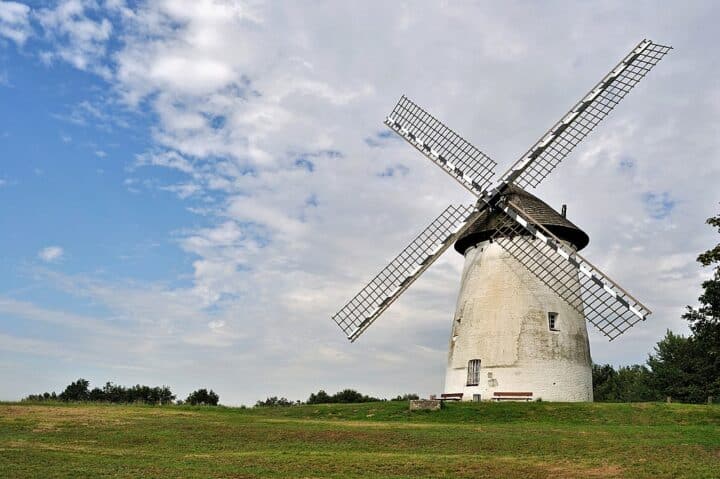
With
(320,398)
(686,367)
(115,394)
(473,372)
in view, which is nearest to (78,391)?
(115,394)

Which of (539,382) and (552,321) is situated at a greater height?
(552,321)

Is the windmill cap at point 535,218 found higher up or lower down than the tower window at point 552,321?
higher up

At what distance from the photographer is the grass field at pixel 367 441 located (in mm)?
15352

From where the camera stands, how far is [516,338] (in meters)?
29.5

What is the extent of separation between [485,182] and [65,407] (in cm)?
2112

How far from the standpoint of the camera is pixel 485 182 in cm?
3142

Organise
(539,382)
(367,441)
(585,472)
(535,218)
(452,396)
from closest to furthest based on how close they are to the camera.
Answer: (585,472) < (367,441) < (539,382) < (535,218) < (452,396)

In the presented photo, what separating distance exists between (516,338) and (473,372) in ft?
8.36

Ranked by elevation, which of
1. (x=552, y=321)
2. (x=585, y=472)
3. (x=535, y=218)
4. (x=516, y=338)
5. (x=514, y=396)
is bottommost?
(x=585, y=472)

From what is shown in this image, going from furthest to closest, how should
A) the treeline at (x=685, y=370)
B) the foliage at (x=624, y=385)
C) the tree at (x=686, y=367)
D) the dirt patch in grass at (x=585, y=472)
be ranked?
the foliage at (x=624, y=385) < the tree at (x=686, y=367) < the treeline at (x=685, y=370) < the dirt patch in grass at (x=585, y=472)

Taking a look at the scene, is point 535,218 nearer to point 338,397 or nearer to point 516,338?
point 516,338

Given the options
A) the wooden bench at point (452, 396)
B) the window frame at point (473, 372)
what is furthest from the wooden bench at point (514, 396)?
the wooden bench at point (452, 396)

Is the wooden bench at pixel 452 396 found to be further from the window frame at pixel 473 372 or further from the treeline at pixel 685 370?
the treeline at pixel 685 370

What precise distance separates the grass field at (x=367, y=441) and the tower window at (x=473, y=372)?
2748 mm
